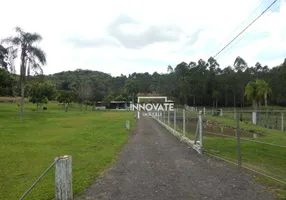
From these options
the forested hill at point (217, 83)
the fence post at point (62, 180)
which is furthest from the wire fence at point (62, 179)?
the forested hill at point (217, 83)

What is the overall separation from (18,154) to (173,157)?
205 inches

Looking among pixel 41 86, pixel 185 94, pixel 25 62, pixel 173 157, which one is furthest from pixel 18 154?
pixel 185 94

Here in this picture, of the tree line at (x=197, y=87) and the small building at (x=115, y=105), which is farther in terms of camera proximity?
the small building at (x=115, y=105)

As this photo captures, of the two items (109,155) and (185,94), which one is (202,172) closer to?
(109,155)

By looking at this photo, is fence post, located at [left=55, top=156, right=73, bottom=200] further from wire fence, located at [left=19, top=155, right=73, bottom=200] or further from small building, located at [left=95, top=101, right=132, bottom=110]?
small building, located at [left=95, top=101, right=132, bottom=110]

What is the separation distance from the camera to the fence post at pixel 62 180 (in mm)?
3900

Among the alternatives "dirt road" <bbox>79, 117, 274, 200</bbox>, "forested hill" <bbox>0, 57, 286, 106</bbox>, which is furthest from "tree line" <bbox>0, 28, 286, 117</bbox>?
"dirt road" <bbox>79, 117, 274, 200</bbox>

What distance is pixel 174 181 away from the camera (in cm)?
494

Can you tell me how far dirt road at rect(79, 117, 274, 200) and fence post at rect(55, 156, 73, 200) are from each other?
366 mm

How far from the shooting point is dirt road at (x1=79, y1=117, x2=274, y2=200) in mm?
4125

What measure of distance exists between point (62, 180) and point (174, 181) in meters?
2.35

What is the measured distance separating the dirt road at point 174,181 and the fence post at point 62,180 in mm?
366

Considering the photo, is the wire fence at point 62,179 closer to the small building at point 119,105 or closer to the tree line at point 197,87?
the tree line at point 197,87

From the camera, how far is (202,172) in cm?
568
